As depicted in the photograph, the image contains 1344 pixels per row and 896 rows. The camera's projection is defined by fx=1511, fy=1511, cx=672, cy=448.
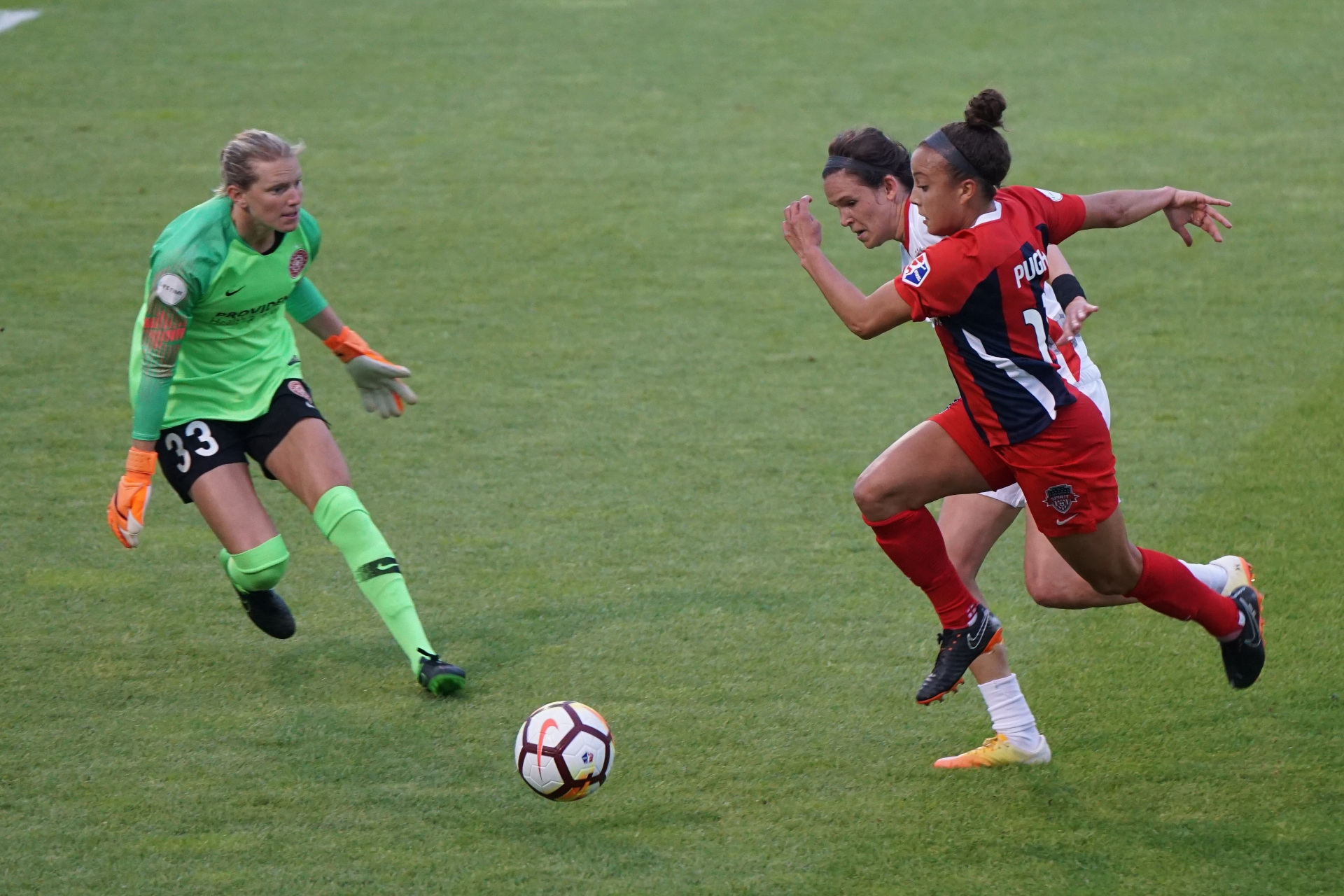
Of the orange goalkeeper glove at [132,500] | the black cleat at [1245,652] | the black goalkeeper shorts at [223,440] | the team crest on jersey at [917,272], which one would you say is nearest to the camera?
the team crest on jersey at [917,272]

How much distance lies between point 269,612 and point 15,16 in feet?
42.8

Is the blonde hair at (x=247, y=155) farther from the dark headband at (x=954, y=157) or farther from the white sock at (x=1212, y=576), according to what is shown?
the white sock at (x=1212, y=576)

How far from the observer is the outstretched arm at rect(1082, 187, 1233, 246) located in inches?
168

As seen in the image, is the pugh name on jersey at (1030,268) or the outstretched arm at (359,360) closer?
the pugh name on jersey at (1030,268)

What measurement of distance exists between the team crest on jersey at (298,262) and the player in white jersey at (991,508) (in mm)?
1861

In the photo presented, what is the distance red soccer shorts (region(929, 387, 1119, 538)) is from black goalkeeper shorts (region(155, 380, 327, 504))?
7.87 feet

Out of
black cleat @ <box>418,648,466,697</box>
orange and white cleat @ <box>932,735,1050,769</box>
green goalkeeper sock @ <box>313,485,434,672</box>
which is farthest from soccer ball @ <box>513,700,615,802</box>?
orange and white cleat @ <box>932,735,1050,769</box>

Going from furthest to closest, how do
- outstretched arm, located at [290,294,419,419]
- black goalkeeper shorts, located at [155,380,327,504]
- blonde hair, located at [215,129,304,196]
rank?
1. outstretched arm, located at [290,294,419,419]
2. black goalkeeper shorts, located at [155,380,327,504]
3. blonde hair, located at [215,129,304,196]

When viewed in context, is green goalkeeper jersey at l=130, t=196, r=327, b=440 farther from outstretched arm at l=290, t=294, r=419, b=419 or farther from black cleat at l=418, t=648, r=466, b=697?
black cleat at l=418, t=648, r=466, b=697

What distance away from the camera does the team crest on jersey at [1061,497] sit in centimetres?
388

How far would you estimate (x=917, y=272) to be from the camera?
378 centimetres

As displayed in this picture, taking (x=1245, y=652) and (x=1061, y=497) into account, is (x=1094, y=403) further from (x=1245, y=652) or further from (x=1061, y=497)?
(x=1245, y=652)

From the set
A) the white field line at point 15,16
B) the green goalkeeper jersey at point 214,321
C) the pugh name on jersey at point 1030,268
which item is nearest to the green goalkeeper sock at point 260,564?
the green goalkeeper jersey at point 214,321

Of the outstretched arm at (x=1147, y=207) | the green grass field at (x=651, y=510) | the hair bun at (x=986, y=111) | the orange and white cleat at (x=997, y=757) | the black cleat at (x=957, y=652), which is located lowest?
the green grass field at (x=651, y=510)
